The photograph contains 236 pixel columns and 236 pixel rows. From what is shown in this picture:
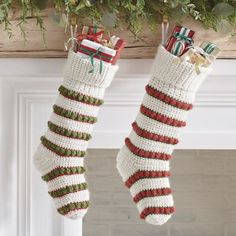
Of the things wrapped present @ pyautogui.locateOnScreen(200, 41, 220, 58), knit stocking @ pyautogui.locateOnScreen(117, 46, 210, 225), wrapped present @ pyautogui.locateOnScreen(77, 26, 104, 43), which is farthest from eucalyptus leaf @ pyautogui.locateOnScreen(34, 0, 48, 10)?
wrapped present @ pyautogui.locateOnScreen(200, 41, 220, 58)

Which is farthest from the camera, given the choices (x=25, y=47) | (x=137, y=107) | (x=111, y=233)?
(x=111, y=233)

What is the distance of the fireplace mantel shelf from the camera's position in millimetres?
1659

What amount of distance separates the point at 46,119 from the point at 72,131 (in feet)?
0.78

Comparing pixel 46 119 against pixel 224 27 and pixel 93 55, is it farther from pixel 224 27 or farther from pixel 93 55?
pixel 224 27

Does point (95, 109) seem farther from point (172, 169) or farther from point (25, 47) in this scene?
point (172, 169)

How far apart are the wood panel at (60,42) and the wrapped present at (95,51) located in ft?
0.44

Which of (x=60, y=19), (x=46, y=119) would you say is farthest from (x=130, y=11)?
(x=46, y=119)

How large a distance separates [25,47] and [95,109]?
0.28 metres

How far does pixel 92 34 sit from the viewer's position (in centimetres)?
153

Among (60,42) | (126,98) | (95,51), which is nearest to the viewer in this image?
(95,51)

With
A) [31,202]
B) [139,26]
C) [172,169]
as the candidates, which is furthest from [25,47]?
[172,169]

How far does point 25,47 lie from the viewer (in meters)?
1.62

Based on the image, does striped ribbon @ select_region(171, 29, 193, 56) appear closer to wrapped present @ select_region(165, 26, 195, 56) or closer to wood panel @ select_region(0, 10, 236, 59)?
wrapped present @ select_region(165, 26, 195, 56)

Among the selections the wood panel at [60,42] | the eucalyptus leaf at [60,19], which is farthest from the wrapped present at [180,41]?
the eucalyptus leaf at [60,19]
